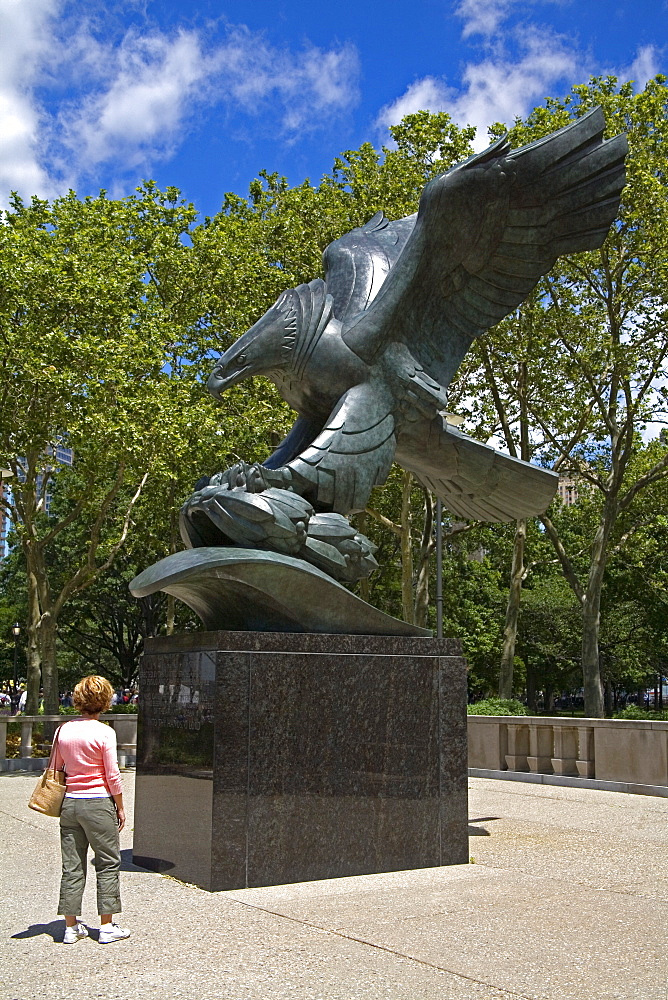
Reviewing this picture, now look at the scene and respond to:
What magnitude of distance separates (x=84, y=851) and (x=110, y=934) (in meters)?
0.46

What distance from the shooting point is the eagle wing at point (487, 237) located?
26.5 ft

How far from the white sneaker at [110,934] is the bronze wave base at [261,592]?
8.29 ft

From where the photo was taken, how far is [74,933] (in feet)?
17.1

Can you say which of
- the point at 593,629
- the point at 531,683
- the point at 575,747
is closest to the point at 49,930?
the point at 575,747

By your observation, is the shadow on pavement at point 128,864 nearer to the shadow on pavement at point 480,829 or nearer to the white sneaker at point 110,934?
the white sneaker at point 110,934

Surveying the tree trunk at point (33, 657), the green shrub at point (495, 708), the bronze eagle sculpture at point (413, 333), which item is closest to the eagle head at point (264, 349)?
the bronze eagle sculpture at point (413, 333)

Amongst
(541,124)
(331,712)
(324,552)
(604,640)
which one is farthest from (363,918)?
(604,640)

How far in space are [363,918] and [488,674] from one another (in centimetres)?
3894

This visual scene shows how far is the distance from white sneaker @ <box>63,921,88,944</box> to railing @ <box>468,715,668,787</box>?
9.17 m

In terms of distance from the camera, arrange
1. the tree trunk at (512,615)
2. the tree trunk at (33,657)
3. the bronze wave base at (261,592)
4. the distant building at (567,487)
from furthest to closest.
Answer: the distant building at (567,487), the tree trunk at (512,615), the tree trunk at (33,657), the bronze wave base at (261,592)

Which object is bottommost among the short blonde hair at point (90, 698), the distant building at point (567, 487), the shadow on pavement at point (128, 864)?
the shadow on pavement at point (128, 864)

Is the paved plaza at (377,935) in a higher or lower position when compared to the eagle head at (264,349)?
lower

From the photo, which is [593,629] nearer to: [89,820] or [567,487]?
[567,487]

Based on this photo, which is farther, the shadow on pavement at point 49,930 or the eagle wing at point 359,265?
the eagle wing at point 359,265
